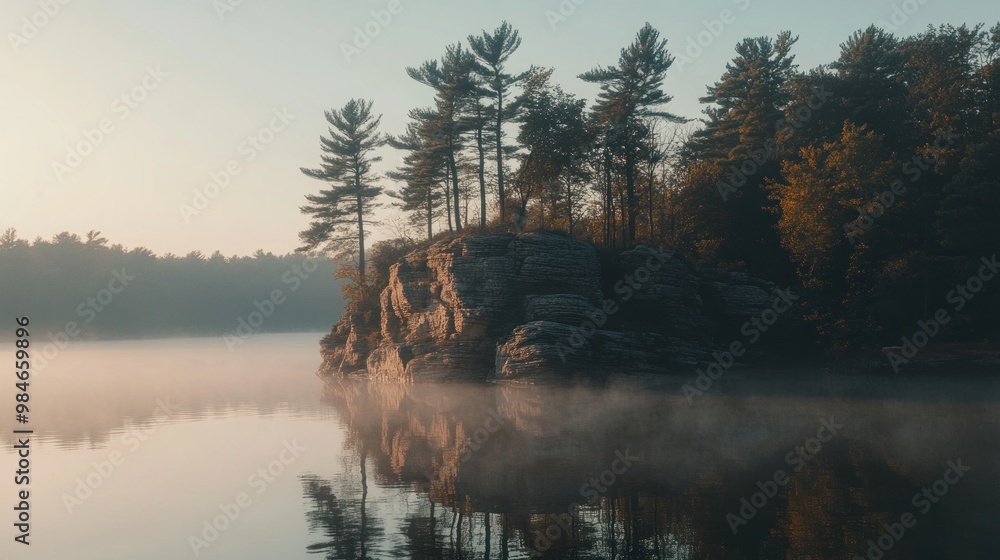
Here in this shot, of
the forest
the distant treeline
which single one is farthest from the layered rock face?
the distant treeline

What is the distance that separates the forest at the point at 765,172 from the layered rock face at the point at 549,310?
4.28 m

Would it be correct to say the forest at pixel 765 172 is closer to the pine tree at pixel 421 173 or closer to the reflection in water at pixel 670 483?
the pine tree at pixel 421 173

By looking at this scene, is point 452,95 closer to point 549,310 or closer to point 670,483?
point 549,310

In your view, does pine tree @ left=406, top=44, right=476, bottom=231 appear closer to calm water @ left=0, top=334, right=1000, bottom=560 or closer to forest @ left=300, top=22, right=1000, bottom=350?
forest @ left=300, top=22, right=1000, bottom=350

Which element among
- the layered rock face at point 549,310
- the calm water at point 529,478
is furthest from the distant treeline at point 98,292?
the calm water at point 529,478

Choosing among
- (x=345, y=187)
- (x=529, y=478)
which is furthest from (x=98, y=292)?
(x=529, y=478)

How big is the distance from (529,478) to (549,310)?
32231 mm

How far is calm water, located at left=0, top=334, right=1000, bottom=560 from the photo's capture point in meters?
16.6

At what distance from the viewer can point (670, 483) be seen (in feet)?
70.3

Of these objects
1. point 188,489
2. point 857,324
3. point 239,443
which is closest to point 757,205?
point 857,324

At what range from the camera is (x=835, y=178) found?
6300cm

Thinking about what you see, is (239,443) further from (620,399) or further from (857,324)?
(857,324)

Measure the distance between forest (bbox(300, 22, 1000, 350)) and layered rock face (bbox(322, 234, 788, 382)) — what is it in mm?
4276

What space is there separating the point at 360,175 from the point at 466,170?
539 inches
